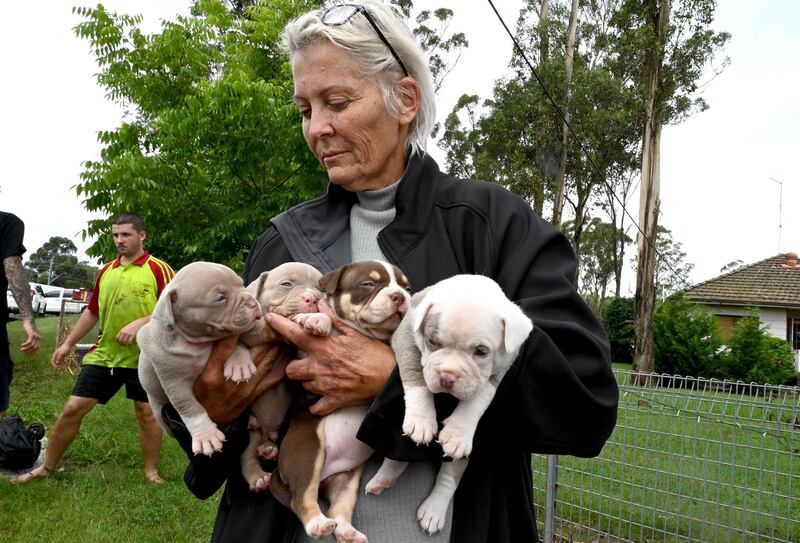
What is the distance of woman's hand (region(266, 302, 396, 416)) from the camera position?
2.21 metres

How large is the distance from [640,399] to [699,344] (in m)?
23.5

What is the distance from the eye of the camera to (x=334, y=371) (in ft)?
7.28

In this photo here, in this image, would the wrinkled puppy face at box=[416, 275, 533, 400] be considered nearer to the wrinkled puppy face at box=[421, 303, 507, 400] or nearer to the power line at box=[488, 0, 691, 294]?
the wrinkled puppy face at box=[421, 303, 507, 400]

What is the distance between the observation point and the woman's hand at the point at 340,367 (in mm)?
2209

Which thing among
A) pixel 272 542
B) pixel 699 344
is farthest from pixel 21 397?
pixel 699 344

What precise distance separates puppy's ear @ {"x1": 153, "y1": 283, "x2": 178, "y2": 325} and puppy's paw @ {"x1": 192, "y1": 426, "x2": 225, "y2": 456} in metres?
0.42

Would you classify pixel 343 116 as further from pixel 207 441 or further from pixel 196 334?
pixel 207 441

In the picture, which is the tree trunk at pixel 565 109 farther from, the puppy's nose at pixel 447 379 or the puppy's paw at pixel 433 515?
the puppy's nose at pixel 447 379

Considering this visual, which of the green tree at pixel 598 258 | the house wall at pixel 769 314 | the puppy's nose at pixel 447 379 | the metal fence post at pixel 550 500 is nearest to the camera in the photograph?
the puppy's nose at pixel 447 379

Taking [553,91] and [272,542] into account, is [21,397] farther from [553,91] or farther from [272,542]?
[553,91]

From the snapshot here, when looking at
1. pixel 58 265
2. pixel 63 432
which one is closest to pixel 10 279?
pixel 63 432

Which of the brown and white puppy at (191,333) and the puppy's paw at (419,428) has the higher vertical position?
the brown and white puppy at (191,333)

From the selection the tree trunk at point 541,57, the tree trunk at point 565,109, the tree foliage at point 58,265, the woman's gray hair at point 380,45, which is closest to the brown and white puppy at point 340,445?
the woman's gray hair at point 380,45

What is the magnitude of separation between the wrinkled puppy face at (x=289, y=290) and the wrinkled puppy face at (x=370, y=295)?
0.26 feet
